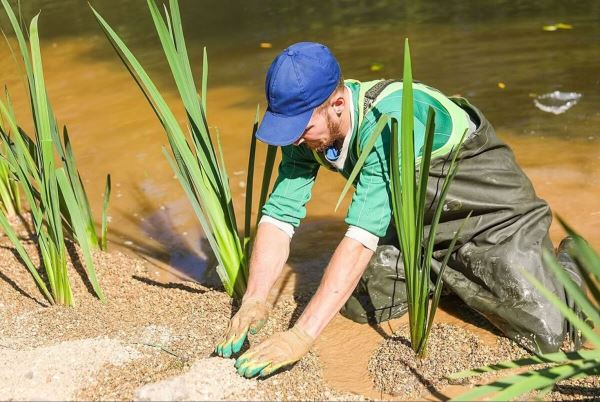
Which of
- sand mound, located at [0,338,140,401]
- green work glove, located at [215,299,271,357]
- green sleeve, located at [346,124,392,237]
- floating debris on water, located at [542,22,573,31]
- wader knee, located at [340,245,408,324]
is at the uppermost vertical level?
green sleeve, located at [346,124,392,237]

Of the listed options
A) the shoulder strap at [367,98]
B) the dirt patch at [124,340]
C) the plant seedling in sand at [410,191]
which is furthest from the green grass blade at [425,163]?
the dirt patch at [124,340]

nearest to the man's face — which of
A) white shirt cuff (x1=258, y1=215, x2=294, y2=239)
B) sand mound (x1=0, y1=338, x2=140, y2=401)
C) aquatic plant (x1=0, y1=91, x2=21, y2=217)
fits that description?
white shirt cuff (x1=258, y1=215, x2=294, y2=239)

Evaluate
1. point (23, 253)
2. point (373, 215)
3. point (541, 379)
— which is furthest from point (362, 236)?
point (23, 253)

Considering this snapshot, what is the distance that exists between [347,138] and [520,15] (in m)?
4.74

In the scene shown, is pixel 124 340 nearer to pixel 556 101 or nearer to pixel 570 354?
pixel 570 354

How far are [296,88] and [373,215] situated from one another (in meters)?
0.44

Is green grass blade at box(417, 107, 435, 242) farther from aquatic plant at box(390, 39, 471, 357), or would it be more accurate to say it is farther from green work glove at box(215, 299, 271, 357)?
green work glove at box(215, 299, 271, 357)

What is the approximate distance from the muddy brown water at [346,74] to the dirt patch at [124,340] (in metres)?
0.25

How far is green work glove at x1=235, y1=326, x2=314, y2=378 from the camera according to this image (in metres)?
2.16

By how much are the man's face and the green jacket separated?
3.1 inches

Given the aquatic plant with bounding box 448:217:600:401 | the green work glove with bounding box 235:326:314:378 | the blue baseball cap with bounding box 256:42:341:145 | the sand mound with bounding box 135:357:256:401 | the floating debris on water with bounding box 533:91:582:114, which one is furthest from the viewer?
the floating debris on water with bounding box 533:91:582:114

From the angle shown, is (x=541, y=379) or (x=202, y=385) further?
(x=202, y=385)

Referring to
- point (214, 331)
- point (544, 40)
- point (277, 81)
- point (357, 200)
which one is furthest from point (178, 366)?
point (544, 40)

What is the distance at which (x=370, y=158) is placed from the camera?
240 cm
